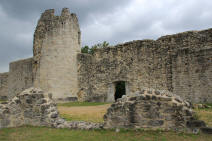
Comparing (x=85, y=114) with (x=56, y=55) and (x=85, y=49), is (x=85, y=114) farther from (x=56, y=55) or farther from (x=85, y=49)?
(x=85, y=49)

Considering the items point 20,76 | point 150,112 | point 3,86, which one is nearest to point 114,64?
point 150,112

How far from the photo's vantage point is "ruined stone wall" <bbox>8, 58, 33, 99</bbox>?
2216 cm

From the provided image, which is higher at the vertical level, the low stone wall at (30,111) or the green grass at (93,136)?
the low stone wall at (30,111)

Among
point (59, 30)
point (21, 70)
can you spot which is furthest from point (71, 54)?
point (21, 70)

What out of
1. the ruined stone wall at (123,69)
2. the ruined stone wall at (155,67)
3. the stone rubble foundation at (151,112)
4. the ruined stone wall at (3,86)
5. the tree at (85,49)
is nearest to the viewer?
the stone rubble foundation at (151,112)

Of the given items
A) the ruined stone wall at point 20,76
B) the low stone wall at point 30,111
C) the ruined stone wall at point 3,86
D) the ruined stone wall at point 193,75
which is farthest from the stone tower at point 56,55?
the ruined stone wall at point 3,86

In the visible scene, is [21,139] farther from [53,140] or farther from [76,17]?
[76,17]

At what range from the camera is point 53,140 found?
5855 millimetres

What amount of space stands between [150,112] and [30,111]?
16.0 feet

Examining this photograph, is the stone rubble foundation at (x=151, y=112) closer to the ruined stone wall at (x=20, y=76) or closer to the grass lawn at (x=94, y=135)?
the grass lawn at (x=94, y=135)

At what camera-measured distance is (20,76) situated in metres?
23.5

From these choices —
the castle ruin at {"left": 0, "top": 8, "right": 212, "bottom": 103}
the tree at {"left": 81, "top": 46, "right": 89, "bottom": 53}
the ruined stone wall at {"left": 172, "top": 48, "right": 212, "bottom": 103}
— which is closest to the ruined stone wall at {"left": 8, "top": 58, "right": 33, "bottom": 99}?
the castle ruin at {"left": 0, "top": 8, "right": 212, "bottom": 103}

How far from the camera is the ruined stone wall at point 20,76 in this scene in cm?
2216

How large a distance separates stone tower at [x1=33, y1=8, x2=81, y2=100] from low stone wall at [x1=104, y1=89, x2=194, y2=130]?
36.4 feet
